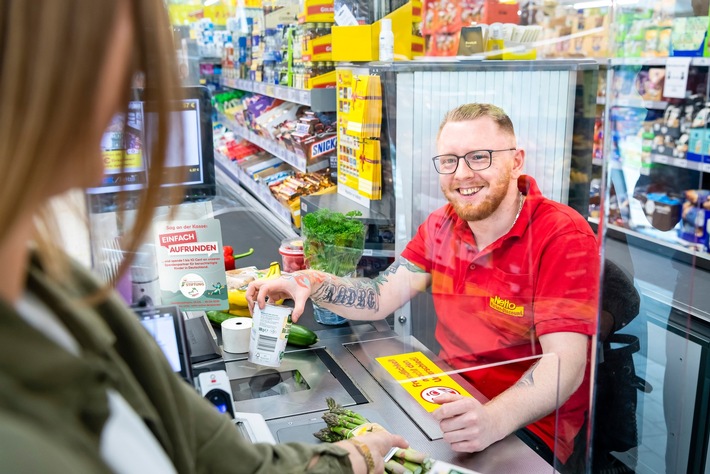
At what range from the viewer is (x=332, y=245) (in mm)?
2156

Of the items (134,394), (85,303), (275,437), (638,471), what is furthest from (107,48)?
(638,471)

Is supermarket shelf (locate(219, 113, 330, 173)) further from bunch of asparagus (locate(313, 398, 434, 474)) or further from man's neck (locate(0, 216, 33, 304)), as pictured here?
man's neck (locate(0, 216, 33, 304))

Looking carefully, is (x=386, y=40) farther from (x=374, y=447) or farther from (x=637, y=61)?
(x=374, y=447)

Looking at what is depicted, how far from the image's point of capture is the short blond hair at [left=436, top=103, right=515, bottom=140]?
6.59 feet

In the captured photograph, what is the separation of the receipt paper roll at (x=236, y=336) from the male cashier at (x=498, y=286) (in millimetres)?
108

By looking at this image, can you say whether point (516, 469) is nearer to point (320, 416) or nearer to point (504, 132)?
point (320, 416)

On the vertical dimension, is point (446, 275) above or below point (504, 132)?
below

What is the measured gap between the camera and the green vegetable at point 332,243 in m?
2.15

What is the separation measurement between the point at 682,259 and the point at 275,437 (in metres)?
1.46

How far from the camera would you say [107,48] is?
1.52ft

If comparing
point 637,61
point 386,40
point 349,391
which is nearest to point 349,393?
point 349,391

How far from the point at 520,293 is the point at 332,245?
615 millimetres

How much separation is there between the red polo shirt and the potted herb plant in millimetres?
315

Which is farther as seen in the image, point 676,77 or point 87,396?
point 676,77
